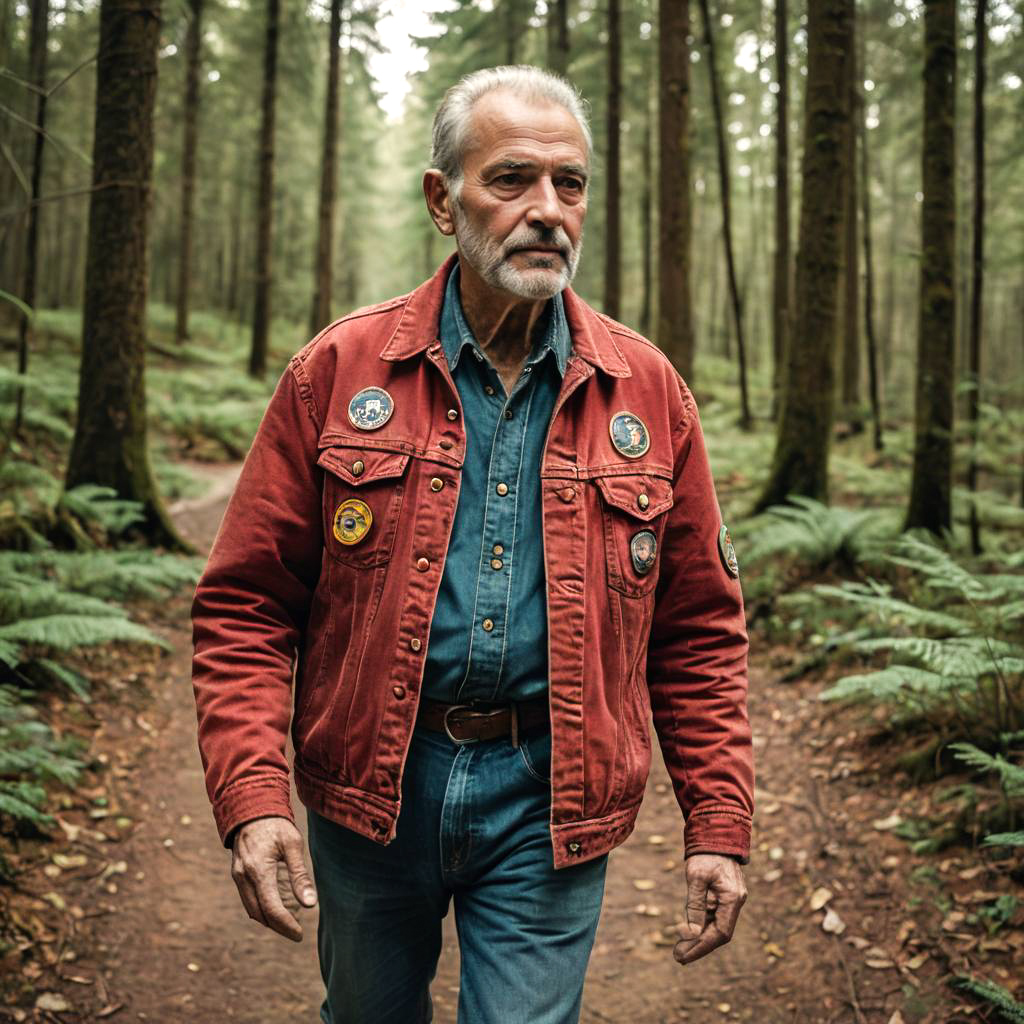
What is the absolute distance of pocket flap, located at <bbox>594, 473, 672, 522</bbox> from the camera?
2309 millimetres

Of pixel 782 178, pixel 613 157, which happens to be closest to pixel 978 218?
pixel 613 157

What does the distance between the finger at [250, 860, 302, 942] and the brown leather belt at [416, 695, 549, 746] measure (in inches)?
18.6

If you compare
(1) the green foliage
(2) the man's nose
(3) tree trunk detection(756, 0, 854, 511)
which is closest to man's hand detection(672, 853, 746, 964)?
(2) the man's nose

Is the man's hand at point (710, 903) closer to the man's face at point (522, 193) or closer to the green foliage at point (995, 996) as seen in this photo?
the man's face at point (522, 193)

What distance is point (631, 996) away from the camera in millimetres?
4344

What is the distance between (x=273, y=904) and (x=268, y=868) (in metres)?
0.07

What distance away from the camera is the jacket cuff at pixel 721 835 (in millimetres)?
2252

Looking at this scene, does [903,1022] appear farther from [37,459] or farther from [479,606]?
[37,459]

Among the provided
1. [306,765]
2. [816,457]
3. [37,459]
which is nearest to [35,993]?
[306,765]

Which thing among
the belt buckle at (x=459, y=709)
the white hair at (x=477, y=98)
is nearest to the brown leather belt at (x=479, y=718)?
the belt buckle at (x=459, y=709)

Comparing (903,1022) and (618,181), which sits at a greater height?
(618,181)

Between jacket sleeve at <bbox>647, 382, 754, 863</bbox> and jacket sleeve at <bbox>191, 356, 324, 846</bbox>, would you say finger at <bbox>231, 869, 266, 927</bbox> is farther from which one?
jacket sleeve at <bbox>647, 382, 754, 863</bbox>

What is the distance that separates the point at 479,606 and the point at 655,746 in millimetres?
5476

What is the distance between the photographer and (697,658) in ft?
8.02
